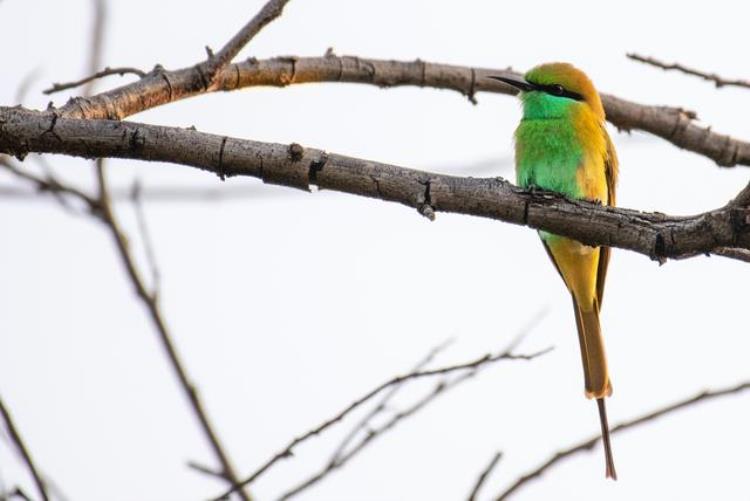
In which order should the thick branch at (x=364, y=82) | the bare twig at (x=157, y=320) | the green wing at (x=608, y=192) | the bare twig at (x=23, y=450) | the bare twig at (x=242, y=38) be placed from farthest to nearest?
the green wing at (x=608, y=192) < the thick branch at (x=364, y=82) < the bare twig at (x=242, y=38) < the bare twig at (x=157, y=320) < the bare twig at (x=23, y=450)

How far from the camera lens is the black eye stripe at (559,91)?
390 centimetres

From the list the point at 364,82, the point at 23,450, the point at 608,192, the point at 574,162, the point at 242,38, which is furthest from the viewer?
the point at 608,192

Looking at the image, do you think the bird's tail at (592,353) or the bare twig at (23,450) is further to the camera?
the bird's tail at (592,353)

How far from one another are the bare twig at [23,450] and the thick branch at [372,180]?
625 millimetres

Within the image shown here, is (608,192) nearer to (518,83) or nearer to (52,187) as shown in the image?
(518,83)

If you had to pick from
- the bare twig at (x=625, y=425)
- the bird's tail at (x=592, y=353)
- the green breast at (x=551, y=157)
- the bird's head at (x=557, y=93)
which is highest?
the bird's head at (x=557, y=93)

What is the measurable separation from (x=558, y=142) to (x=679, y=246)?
64.9 inches

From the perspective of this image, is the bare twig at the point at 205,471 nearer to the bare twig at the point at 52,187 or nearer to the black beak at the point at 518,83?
the bare twig at the point at 52,187

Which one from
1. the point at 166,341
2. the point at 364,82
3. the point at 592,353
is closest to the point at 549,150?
the point at 592,353

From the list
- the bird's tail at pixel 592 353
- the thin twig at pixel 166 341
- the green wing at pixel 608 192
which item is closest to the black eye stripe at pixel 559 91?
the green wing at pixel 608 192

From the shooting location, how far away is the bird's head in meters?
3.82

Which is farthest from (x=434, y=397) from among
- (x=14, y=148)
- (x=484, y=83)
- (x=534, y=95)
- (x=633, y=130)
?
(x=534, y=95)

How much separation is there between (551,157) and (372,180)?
66.3 inches

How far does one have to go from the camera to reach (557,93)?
393 centimetres
